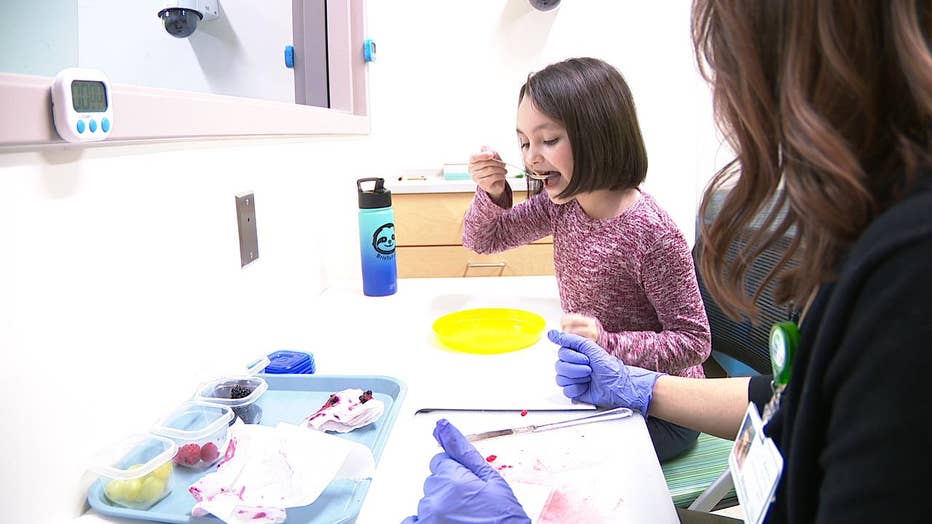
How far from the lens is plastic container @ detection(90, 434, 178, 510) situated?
2.08 ft

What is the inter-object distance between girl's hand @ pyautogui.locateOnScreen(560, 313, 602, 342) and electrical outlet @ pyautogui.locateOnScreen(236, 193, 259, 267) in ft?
1.95

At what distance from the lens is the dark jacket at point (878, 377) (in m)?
0.34

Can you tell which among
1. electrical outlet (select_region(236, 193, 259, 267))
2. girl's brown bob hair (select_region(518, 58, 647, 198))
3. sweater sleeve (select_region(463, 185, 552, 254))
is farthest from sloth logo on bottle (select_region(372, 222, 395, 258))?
girl's brown bob hair (select_region(518, 58, 647, 198))

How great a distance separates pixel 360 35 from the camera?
221cm

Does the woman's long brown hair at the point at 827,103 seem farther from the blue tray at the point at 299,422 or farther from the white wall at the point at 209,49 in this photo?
the white wall at the point at 209,49

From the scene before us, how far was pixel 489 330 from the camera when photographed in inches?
49.2

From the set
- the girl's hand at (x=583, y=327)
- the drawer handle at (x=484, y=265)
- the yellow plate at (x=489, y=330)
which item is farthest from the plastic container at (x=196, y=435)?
the drawer handle at (x=484, y=265)

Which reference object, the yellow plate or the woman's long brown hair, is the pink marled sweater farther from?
the woman's long brown hair

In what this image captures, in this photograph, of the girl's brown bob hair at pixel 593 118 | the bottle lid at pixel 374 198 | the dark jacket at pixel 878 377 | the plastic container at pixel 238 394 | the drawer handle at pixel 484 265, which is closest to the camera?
the dark jacket at pixel 878 377

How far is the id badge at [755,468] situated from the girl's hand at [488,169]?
940mm

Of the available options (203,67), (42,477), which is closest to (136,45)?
(203,67)

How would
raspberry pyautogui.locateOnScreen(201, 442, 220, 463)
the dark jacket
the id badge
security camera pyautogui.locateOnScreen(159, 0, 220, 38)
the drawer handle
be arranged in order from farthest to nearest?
1. the drawer handle
2. security camera pyautogui.locateOnScreen(159, 0, 220, 38)
3. raspberry pyautogui.locateOnScreen(201, 442, 220, 463)
4. the id badge
5. the dark jacket

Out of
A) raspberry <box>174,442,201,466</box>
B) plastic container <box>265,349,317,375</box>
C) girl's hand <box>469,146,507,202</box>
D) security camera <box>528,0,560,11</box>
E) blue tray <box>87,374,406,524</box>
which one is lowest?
blue tray <box>87,374,406,524</box>

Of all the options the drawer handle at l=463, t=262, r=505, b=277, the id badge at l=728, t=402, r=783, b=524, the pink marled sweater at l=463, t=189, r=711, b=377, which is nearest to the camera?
the id badge at l=728, t=402, r=783, b=524
